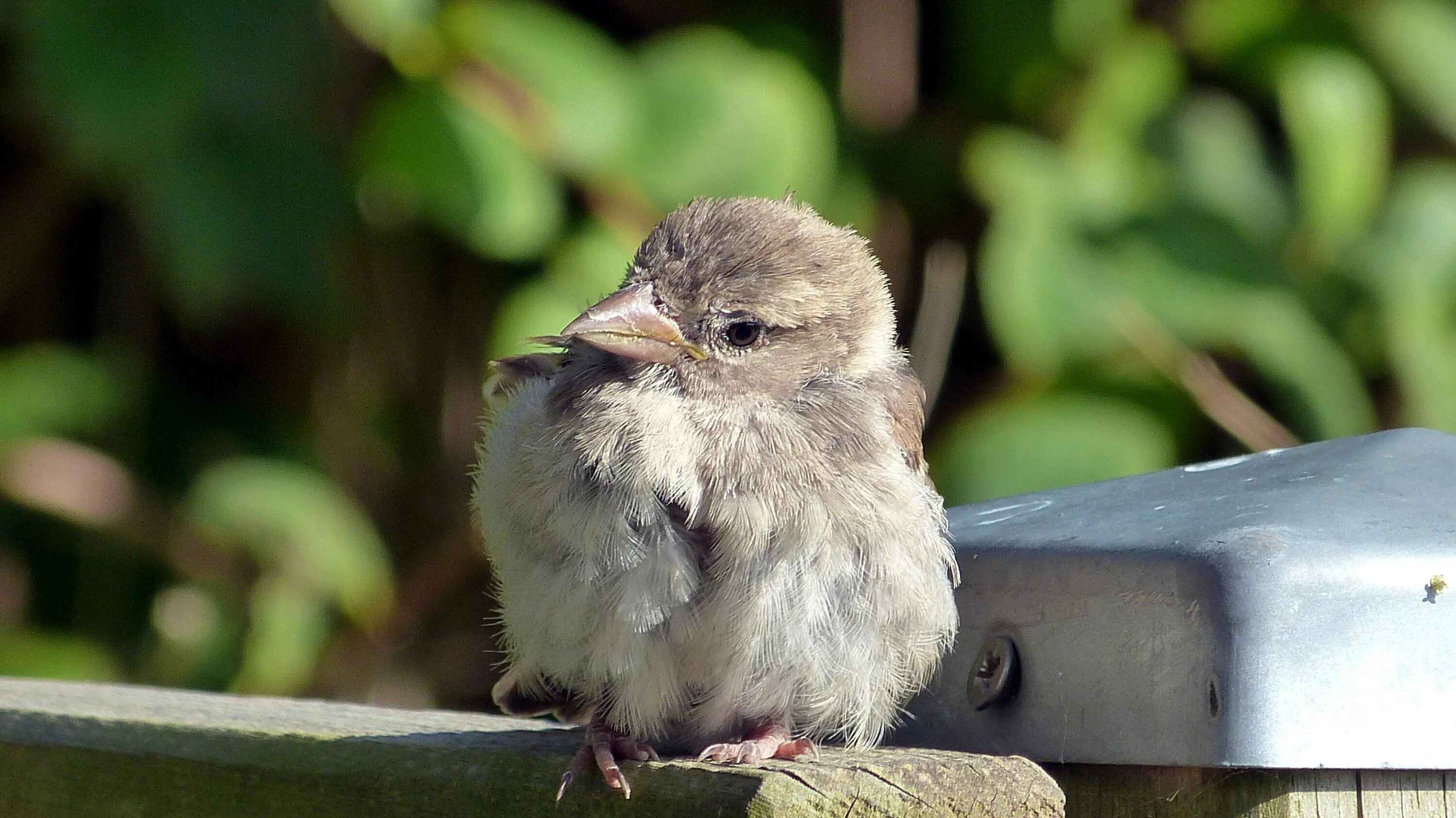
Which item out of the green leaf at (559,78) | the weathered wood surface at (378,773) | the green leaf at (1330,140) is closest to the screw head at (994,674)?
the weathered wood surface at (378,773)

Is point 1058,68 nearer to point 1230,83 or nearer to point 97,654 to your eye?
point 1230,83

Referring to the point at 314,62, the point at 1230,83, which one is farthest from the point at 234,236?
the point at 1230,83

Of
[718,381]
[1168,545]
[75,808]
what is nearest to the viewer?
[1168,545]

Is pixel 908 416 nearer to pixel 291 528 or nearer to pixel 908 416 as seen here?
pixel 908 416

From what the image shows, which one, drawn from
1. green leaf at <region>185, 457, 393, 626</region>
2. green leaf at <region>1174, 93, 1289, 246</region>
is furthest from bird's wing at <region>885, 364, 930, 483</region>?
green leaf at <region>185, 457, 393, 626</region>

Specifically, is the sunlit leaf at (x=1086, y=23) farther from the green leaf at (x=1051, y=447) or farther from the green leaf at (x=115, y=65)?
the green leaf at (x=115, y=65)

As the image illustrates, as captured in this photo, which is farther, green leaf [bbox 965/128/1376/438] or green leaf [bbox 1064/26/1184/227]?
green leaf [bbox 1064/26/1184/227]

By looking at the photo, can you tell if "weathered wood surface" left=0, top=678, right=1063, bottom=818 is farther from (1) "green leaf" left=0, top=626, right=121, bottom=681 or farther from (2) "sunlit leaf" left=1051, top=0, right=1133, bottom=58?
(2) "sunlit leaf" left=1051, top=0, right=1133, bottom=58
